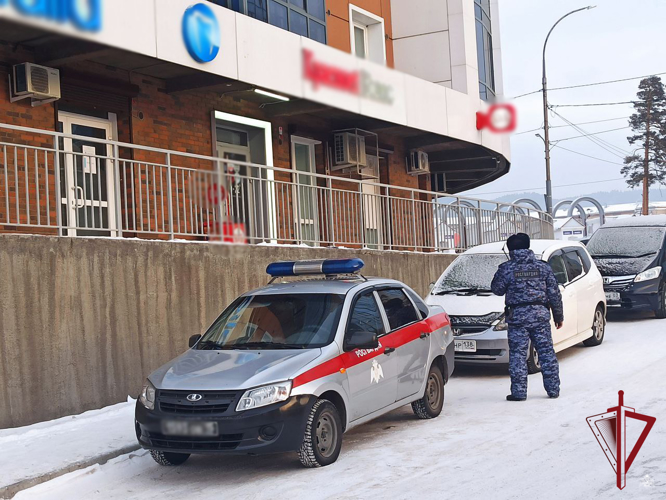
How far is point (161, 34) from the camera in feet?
19.0

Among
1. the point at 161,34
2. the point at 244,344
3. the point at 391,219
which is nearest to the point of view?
the point at 161,34

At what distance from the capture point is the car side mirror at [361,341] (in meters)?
7.15

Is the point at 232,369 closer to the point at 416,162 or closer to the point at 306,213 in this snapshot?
the point at 306,213

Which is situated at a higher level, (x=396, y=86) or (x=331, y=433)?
(x=396, y=86)

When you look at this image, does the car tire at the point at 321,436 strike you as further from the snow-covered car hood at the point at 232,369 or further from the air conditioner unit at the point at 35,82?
the air conditioner unit at the point at 35,82

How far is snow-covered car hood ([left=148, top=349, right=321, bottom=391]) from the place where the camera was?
6.42 metres

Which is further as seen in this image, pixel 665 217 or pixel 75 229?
pixel 665 217

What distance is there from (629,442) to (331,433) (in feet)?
8.21

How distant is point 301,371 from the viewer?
652 cm

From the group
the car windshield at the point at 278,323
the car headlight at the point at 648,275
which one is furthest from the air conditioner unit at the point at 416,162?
the car windshield at the point at 278,323

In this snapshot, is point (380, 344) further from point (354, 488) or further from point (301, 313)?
point (354, 488)

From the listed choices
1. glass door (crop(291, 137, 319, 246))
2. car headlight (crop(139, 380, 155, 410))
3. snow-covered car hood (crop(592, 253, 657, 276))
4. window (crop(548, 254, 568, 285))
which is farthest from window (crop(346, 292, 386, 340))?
snow-covered car hood (crop(592, 253, 657, 276))

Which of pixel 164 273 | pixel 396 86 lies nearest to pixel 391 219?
pixel 164 273
